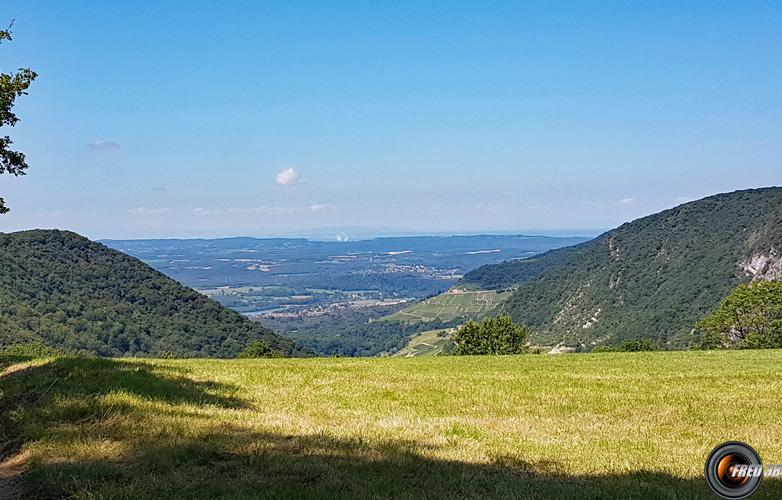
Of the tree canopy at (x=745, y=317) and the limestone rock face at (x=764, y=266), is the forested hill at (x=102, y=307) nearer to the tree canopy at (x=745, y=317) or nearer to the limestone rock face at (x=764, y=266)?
the tree canopy at (x=745, y=317)

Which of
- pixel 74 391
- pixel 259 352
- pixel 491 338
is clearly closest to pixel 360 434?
pixel 74 391

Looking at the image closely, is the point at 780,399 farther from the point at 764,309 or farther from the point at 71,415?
the point at 764,309

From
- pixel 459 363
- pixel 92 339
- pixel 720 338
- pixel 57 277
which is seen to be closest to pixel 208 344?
pixel 92 339

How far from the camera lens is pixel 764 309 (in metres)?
72.0

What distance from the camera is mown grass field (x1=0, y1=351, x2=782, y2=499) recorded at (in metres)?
7.67

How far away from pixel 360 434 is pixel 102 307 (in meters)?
133

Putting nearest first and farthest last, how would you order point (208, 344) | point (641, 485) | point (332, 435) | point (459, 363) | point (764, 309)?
point (641, 485), point (332, 435), point (459, 363), point (764, 309), point (208, 344)

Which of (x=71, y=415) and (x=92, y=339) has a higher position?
(x=71, y=415)

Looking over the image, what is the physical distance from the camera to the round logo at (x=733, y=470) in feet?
18.1

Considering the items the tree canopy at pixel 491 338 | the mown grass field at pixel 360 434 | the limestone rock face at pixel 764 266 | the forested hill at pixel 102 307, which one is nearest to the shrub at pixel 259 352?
the tree canopy at pixel 491 338

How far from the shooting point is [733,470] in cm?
568

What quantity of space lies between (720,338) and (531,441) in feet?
235

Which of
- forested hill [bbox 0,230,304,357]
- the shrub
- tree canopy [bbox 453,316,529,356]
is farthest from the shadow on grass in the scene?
forested hill [bbox 0,230,304,357]

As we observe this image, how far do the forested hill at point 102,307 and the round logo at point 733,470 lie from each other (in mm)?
102697
